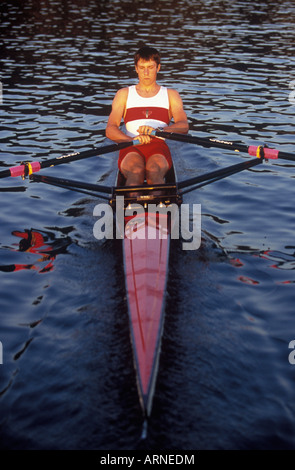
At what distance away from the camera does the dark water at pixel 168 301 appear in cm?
415

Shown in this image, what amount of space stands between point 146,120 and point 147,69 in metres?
0.76

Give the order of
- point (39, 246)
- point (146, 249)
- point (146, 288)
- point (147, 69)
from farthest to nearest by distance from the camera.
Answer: point (147, 69), point (39, 246), point (146, 249), point (146, 288)

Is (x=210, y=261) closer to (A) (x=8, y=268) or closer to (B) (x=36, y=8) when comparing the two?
(A) (x=8, y=268)

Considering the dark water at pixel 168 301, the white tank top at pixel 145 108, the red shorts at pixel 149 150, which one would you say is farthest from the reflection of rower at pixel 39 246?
the white tank top at pixel 145 108

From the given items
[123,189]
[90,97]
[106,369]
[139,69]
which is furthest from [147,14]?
[106,369]

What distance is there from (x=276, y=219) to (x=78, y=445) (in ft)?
17.0

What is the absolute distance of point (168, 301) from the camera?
18.2ft

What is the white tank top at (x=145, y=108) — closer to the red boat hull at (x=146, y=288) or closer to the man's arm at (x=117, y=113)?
the man's arm at (x=117, y=113)

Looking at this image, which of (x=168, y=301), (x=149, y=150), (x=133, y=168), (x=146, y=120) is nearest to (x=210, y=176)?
(x=133, y=168)

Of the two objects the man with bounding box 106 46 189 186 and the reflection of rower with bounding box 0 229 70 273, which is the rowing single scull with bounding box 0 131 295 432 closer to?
the man with bounding box 106 46 189 186

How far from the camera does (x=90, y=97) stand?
1523cm

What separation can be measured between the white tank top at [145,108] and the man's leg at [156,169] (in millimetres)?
1002

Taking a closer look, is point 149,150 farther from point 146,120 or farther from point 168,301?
point 168,301

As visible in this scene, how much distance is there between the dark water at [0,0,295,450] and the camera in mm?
4152
